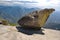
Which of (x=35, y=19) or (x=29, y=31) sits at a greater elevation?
(x=35, y=19)

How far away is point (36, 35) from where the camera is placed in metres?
6.89

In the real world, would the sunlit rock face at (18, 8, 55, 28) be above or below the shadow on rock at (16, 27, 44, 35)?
above

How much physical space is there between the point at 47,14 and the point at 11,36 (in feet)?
7.98

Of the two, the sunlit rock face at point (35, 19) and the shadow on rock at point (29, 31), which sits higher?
the sunlit rock face at point (35, 19)

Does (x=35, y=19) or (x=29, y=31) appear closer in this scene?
(x=29, y=31)

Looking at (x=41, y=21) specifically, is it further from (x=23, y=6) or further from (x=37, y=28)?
(x=23, y=6)

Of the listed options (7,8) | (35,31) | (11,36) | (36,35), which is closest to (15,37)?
(11,36)

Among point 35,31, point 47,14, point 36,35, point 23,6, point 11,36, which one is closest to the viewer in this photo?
point 11,36

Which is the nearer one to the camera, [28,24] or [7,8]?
[28,24]

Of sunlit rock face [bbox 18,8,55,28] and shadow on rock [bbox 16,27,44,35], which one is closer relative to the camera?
shadow on rock [bbox 16,27,44,35]

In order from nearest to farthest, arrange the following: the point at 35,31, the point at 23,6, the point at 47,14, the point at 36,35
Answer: the point at 36,35 < the point at 35,31 < the point at 47,14 < the point at 23,6

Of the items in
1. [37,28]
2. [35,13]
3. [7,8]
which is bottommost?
[7,8]

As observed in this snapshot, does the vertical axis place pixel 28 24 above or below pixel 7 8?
above

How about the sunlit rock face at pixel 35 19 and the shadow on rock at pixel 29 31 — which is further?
the sunlit rock face at pixel 35 19
